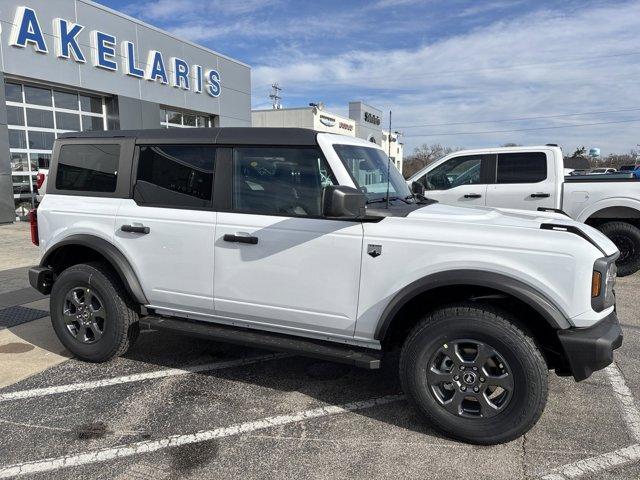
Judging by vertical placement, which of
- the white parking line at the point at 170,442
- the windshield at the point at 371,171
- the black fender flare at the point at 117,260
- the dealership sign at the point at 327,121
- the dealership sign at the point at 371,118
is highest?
the dealership sign at the point at 371,118

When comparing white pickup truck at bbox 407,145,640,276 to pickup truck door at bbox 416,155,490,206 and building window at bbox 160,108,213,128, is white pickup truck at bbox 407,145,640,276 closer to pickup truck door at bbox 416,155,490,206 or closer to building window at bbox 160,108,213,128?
pickup truck door at bbox 416,155,490,206

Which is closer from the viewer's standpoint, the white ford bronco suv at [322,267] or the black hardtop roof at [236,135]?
the white ford bronco suv at [322,267]

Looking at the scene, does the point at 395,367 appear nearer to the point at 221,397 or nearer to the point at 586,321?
the point at 221,397

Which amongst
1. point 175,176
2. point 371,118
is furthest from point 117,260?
point 371,118

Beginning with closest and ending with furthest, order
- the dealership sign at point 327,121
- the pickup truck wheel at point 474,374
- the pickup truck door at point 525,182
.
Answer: the pickup truck wheel at point 474,374, the pickup truck door at point 525,182, the dealership sign at point 327,121

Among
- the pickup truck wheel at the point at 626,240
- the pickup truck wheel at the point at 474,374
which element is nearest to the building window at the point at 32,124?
the pickup truck wheel at the point at 474,374

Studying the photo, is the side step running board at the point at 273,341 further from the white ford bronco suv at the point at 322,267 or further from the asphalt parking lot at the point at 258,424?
the asphalt parking lot at the point at 258,424

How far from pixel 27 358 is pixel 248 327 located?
7.35 ft

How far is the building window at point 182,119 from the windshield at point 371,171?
15.4 m

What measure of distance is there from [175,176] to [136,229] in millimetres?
518

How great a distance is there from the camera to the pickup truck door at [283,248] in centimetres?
332

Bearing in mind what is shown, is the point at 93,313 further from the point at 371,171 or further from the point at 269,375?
the point at 371,171

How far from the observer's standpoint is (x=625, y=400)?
12.0 feet

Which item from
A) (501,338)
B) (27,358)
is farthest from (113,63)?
(501,338)
